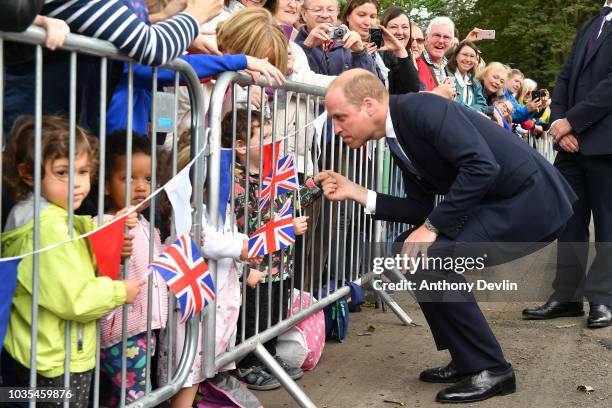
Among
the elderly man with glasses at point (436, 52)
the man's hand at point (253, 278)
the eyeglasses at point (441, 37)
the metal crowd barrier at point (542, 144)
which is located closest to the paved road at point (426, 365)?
the man's hand at point (253, 278)

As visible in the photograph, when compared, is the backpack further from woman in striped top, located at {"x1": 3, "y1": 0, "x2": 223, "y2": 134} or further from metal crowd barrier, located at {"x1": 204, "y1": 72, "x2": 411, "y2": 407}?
woman in striped top, located at {"x1": 3, "y1": 0, "x2": 223, "y2": 134}

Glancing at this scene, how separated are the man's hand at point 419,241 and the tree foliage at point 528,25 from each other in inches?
969

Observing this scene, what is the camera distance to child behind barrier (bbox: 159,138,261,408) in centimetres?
366

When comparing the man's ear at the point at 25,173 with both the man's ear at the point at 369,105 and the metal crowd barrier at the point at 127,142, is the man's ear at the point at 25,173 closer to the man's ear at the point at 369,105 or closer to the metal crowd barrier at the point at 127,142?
the metal crowd barrier at the point at 127,142

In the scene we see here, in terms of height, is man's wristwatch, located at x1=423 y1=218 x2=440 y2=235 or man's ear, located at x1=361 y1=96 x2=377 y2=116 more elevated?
man's ear, located at x1=361 y1=96 x2=377 y2=116

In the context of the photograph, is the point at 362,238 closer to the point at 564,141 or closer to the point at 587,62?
the point at 564,141

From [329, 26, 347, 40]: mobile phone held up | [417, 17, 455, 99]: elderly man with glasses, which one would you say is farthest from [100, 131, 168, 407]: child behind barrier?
[417, 17, 455, 99]: elderly man with glasses

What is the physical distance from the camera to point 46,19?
2670 mm

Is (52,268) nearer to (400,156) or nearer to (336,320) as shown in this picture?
(400,156)

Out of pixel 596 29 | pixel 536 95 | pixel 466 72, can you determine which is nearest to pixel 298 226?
pixel 596 29

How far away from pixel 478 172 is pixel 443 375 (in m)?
1.17

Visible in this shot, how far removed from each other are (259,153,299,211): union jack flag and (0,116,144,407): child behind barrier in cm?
142

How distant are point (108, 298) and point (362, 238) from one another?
128 inches

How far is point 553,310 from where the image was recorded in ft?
21.5
